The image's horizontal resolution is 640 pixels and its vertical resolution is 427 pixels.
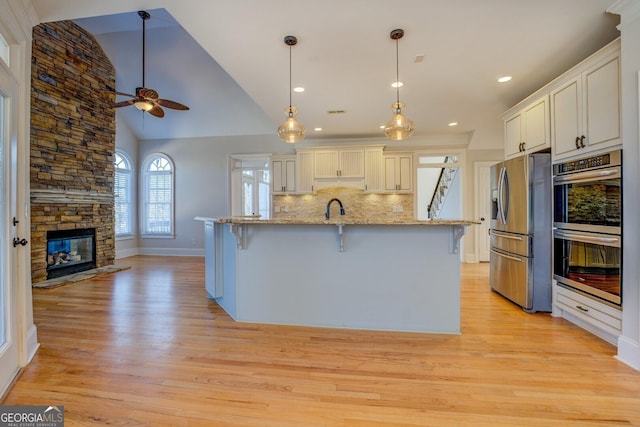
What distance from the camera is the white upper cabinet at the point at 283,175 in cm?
629

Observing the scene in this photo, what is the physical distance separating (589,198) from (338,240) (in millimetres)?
2208

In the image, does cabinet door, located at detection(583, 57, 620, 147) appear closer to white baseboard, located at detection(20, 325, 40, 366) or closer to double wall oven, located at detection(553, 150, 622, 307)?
double wall oven, located at detection(553, 150, 622, 307)

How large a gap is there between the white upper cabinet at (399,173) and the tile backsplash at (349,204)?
0.74 ft

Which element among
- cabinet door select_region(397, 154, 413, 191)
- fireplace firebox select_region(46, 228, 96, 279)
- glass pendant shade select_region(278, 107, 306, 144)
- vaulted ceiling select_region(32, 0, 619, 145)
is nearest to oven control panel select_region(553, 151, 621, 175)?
vaulted ceiling select_region(32, 0, 619, 145)

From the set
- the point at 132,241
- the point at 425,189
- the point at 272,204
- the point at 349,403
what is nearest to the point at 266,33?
the point at 349,403

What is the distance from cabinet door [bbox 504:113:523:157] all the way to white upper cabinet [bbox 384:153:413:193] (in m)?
2.21

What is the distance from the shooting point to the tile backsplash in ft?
20.2

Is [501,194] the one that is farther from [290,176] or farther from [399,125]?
[290,176]

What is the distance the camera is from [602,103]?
2391mm

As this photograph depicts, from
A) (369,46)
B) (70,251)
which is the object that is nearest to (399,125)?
(369,46)

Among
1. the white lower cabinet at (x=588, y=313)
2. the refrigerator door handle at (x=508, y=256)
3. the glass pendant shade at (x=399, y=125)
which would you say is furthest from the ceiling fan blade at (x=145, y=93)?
the white lower cabinet at (x=588, y=313)

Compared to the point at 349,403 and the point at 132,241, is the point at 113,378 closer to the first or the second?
the point at 349,403

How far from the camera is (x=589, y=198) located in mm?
2557

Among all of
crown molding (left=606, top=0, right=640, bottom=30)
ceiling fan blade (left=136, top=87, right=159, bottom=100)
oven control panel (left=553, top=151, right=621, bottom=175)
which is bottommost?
oven control panel (left=553, top=151, right=621, bottom=175)
